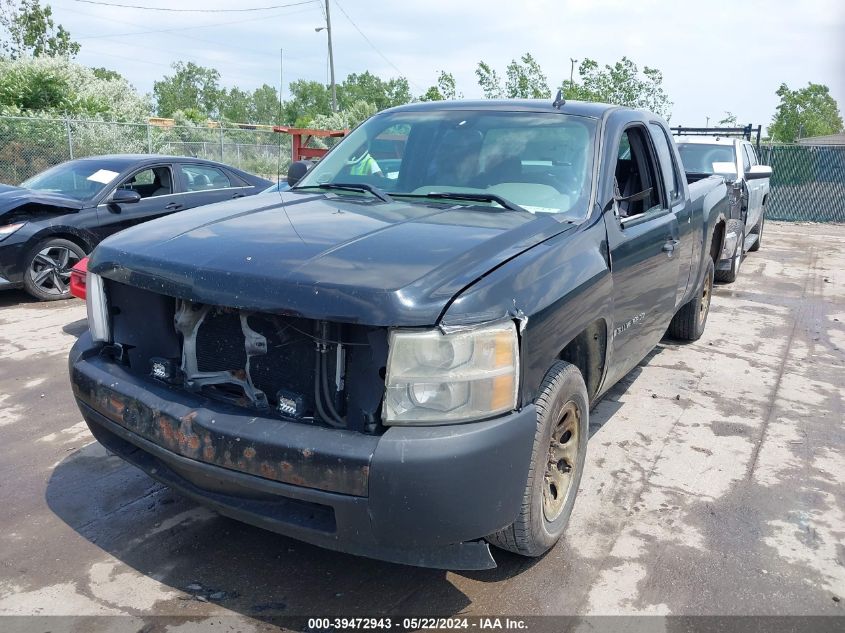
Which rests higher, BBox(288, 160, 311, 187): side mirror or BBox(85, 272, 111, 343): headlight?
BBox(288, 160, 311, 187): side mirror

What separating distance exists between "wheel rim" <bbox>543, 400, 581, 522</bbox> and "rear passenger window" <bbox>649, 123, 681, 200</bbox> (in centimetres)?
217

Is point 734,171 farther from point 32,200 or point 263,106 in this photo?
point 263,106

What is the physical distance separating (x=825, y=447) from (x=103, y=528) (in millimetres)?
A: 4140

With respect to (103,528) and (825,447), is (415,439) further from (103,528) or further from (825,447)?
(825,447)

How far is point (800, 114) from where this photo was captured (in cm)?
6950

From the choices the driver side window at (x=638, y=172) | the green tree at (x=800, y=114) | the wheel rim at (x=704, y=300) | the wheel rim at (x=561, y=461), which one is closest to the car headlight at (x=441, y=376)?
the wheel rim at (x=561, y=461)

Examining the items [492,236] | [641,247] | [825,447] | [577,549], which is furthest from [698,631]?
[825,447]

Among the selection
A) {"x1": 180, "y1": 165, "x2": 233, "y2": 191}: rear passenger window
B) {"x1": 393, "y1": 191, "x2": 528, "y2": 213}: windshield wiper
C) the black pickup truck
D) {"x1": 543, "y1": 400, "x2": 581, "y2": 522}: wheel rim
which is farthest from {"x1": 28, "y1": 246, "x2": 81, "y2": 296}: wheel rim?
{"x1": 543, "y1": 400, "x2": 581, "y2": 522}: wheel rim

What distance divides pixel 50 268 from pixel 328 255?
21.0 ft

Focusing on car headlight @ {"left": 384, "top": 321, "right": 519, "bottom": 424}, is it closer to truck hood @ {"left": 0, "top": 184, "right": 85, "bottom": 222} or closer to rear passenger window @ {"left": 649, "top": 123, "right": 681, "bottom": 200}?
rear passenger window @ {"left": 649, "top": 123, "right": 681, "bottom": 200}

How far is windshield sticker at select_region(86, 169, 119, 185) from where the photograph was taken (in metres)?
8.35

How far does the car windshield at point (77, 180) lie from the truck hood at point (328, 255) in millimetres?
5446

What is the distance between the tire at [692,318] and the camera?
6.52 metres

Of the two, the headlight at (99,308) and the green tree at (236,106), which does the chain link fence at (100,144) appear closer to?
the headlight at (99,308)
